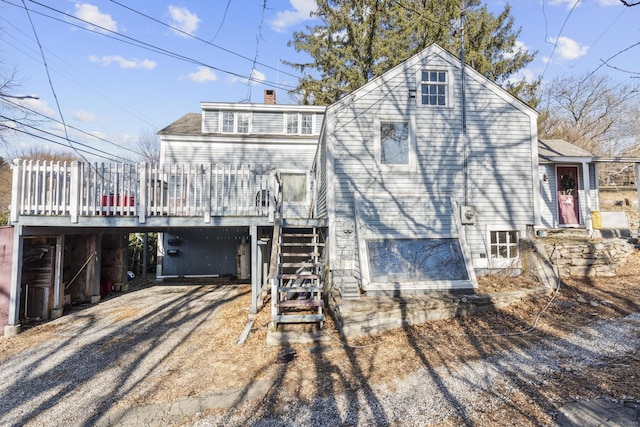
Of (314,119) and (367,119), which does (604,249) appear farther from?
(314,119)

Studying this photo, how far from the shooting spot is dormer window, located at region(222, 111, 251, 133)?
48.6 ft

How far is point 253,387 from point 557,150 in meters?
14.0

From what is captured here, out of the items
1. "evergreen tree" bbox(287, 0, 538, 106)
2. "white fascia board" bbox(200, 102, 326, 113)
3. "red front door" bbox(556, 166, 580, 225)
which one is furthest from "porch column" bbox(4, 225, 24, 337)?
"evergreen tree" bbox(287, 0, 538, 106)

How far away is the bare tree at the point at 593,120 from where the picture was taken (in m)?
23.7

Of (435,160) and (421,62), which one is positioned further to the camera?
(421,62)

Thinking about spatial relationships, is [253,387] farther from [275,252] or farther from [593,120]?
[593,120]

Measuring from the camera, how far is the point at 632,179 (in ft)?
80.2

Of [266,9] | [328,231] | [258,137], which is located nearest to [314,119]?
[258,137]

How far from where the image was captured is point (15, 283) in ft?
20.9

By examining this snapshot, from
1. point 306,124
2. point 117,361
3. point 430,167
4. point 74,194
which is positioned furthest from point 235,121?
A: point 117,361

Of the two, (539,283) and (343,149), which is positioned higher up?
(343,149)

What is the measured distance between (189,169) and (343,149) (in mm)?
3746

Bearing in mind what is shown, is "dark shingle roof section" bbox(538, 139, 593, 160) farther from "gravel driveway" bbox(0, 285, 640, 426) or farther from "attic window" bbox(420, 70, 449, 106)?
"gravel driveway" bbox(0, 285, 640, 426)

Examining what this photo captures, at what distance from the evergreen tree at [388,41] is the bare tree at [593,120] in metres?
6.60
